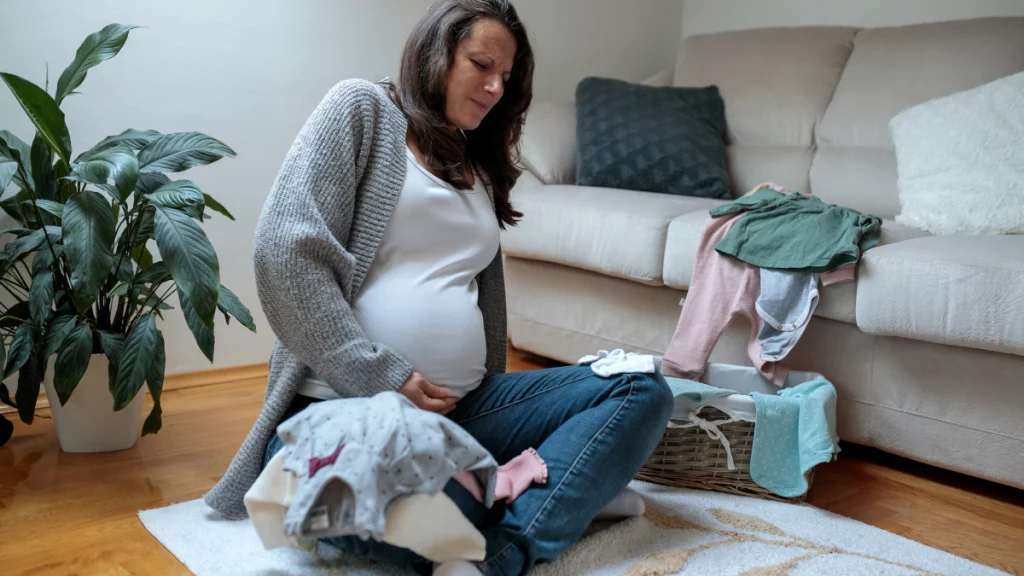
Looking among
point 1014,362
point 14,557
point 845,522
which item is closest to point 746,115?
point 1014,362

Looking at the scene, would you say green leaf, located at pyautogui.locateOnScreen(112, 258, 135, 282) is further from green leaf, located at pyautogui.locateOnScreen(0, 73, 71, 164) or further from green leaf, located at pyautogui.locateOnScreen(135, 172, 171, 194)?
green leaf, located at pyautogui.locateOnScreen(0, 73, 71, 164)

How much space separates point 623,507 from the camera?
154 cm

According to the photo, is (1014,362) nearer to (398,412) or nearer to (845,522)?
(845,522)

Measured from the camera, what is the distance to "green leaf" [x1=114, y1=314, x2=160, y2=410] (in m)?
1.69

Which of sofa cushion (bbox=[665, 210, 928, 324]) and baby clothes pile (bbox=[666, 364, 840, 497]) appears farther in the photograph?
sofa cushion (bbox=[665, 210, 928, 324])

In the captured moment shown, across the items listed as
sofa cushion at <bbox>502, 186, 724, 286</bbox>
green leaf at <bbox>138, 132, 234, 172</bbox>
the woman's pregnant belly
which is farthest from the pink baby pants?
green leaf at <bbox>138, 132, 234, 172</bbox>

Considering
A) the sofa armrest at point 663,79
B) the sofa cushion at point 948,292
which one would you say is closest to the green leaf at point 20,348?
the sofa cushion at point 948,292

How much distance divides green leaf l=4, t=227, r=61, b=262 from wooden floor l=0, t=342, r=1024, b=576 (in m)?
0.41

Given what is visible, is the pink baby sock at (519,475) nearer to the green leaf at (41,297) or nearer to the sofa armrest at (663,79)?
the green leaf at (41,297)

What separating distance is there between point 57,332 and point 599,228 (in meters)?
1.24

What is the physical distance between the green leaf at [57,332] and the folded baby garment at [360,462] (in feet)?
2.56

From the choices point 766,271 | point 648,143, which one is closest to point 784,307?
point 766,271

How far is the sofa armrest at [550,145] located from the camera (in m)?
2.73

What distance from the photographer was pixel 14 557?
1.40 m
